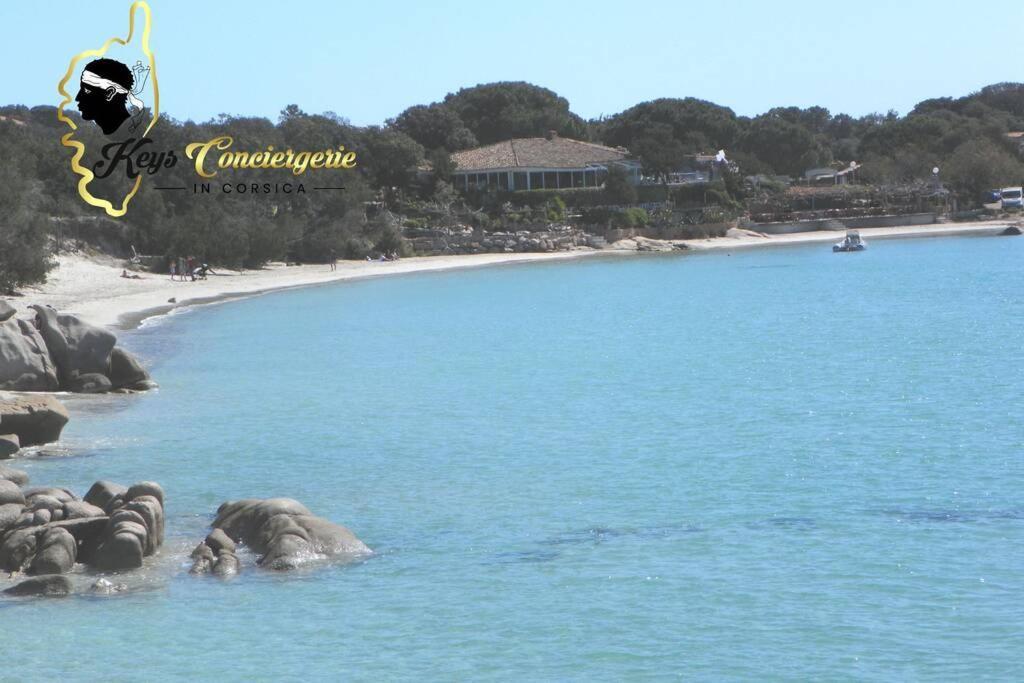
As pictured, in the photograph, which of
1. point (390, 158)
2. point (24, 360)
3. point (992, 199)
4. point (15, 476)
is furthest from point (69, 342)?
point (992, 199)

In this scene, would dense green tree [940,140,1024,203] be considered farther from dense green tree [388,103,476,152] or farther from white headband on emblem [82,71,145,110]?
white headband on emblem [82,71,145,110]

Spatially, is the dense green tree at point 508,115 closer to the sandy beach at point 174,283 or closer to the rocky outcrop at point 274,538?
the sandy beach at point 174,283

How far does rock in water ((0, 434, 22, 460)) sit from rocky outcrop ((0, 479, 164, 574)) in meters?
4.11

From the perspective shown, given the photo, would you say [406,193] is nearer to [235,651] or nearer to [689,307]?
[689,307]

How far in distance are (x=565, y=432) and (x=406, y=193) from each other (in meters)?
69.2

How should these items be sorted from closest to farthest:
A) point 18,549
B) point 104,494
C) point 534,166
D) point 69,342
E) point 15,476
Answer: point 18,549 < point 104,494 < point 15,476 < point 69,342 < point 534,166

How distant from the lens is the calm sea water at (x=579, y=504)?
12.6m

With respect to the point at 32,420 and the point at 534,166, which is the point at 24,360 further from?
the point at 534,166

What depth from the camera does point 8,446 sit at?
20203 mm

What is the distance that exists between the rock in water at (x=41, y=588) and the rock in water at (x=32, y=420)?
7836 millimetres

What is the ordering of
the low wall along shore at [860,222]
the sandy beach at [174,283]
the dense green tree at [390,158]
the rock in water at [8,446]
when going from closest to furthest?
the rock in water at [8,446] → the sandy beach at [174,283] → the dense green tree at [390,158] → the low wall along shore at [860,222]

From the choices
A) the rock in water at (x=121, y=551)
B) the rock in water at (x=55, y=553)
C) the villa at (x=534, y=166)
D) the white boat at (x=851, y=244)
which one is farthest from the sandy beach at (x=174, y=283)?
the rock in water at (x=121, y=551)

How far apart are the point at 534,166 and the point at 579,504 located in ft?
257

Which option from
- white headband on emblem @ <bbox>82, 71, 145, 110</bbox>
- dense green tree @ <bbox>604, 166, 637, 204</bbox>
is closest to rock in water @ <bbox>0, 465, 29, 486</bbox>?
white headband on emblem @ <bbox>82, 71, 145, 110</bbox>
